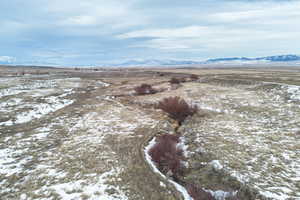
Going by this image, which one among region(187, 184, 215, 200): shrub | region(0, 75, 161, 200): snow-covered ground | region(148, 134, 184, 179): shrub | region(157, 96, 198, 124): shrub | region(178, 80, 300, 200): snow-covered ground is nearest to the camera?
region(187, 184, 215, 200): shrub

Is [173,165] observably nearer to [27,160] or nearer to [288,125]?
[27,160]

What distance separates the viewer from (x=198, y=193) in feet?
26.6

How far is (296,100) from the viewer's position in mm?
21531

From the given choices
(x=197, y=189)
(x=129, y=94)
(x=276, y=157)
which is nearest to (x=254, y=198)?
(x=197, y=189)

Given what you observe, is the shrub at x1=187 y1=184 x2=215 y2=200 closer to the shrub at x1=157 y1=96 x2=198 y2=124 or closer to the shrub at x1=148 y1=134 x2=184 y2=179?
the shrub at x1=148 y1=134 x2=184 y2=179

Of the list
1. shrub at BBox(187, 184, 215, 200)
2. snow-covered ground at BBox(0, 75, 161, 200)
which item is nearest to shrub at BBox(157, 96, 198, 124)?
snow-covered ground at BBox(0, 75, 161, 200)

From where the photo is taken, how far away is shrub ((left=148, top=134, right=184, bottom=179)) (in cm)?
1018

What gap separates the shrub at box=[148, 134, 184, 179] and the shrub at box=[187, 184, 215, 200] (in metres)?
1.28

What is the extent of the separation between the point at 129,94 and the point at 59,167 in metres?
22.7

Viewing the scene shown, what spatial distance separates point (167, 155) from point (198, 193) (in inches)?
133

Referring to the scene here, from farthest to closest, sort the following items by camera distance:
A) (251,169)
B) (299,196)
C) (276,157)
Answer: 1. (276,157)
2. (251,169)
3. (299,196)

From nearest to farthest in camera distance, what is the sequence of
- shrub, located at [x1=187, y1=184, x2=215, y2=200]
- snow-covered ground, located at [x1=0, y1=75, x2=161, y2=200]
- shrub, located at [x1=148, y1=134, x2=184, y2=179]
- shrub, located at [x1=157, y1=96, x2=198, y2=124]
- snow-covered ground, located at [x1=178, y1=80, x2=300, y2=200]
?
shrub, located at [x1=187, y1=184, x2=215, y2=200] → snow-covered ground, located at [x1=0, y1=75, x2=161, y2=200] → snow-covered ground, located at [x1=178, y1=80, x2=300, y2=200] → shrub, located at [x1=148, y1=134, x2=184, y2=179] → shrub, located at [x1=157, y1=96, x2=198, y2=124]

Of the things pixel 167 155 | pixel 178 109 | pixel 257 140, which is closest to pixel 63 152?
pixel 167 155

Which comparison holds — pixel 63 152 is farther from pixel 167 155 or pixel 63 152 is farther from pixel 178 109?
pixel 178 109
